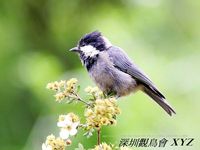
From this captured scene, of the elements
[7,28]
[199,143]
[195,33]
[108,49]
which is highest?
[7,28]

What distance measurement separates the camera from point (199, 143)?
2.04 m

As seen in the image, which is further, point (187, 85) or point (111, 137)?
point (187, 85)

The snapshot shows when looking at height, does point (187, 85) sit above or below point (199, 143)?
above

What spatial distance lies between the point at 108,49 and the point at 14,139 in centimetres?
131

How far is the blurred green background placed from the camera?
241 cm

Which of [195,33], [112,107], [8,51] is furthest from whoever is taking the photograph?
[8,51]

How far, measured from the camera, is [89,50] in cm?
200

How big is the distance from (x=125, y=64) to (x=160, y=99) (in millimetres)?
219

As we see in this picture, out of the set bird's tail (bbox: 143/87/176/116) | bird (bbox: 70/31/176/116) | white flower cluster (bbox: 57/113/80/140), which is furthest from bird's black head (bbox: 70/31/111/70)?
white flower cluster (bbox: 57/113/80/140)

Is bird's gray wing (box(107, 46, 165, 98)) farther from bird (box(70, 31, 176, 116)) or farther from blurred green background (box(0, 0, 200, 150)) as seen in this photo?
blurred green background (box(0, 0, 200, 150))

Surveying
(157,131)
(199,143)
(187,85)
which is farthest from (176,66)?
(199,143)

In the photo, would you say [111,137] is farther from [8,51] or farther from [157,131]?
[8,51]

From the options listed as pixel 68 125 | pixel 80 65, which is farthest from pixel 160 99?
pixel 80 65

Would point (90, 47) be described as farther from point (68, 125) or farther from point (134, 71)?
point (68, 125)
